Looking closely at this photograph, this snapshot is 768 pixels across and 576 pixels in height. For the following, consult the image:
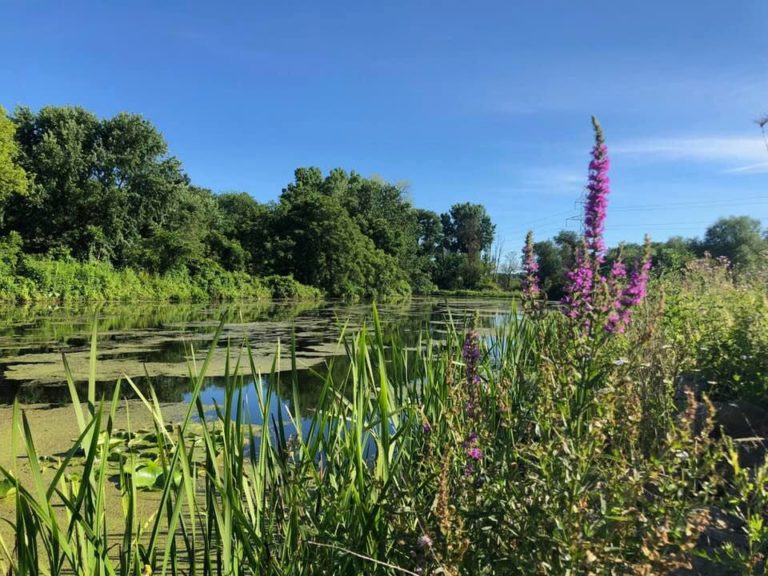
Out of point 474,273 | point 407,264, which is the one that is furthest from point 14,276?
point 474,273

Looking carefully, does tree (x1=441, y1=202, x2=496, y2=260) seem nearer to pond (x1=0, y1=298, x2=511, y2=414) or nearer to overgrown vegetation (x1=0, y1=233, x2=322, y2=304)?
overgrown vegetation (x1=0, y1=233, x2=322, y2=304)

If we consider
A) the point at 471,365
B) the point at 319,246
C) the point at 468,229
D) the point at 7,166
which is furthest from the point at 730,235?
the point at 471,365

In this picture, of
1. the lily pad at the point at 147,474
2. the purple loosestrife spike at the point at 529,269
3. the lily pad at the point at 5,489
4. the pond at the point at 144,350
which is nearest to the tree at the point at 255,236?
the pond at the point at 144,350

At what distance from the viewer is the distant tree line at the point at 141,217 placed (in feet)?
72.3

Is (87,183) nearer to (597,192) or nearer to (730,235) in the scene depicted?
(597,192)

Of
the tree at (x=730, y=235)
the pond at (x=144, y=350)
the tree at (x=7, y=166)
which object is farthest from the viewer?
the tree at (x=730, y=235)

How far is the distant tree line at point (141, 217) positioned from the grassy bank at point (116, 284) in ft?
2.78

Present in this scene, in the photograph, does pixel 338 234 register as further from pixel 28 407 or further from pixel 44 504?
pixel 44 504

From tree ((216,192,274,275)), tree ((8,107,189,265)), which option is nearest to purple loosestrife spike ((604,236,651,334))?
tree ((8,107,189,265))

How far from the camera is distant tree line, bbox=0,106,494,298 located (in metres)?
22.0

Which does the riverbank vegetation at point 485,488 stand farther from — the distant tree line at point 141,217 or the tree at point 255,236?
the tree at point 255,236

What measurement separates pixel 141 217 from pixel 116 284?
623 centimetres

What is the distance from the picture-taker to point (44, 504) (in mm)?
1030

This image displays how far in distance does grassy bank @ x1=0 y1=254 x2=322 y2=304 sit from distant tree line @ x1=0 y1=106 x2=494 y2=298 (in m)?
0.85
